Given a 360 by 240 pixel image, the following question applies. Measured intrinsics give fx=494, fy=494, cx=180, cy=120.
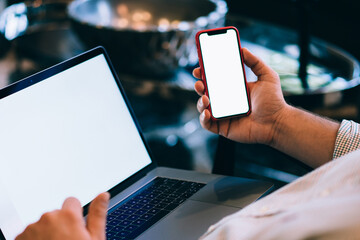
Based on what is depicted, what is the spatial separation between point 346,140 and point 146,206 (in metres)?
0.41

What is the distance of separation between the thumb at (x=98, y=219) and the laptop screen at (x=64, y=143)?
0.22 m

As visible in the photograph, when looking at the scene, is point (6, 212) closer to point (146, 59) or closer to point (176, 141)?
point (146, 59)

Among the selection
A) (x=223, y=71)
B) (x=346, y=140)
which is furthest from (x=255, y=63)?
(x=346, y=140)

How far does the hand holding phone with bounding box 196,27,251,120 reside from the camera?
984mm

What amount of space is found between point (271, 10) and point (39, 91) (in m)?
1.96

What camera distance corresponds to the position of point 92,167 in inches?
35.4

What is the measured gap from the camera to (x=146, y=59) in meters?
1.44

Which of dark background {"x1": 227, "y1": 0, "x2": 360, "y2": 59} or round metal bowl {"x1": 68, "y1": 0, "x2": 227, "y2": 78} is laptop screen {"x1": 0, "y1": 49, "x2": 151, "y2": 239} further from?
dark background {"x1": 227, "y1": 0, "x2": 360, "y2": 59}

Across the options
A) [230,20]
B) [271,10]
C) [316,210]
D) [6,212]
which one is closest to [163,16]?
[230,20]

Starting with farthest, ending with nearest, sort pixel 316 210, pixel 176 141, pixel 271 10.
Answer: pixel 271 10 → pixel 176 141 → pixel 316 210

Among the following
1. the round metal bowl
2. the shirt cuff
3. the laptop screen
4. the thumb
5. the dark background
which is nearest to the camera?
the thumb

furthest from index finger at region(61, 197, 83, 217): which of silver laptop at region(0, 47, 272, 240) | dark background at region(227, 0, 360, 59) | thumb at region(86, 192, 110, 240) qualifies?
dark background at region(227, 0, 360, 59)

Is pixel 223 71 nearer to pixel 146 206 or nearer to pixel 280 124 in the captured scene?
pixel 280 124

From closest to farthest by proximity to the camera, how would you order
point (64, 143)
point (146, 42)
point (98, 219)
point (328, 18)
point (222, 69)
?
point (98, 219) → point (64, 143) → point (222, 69) → point (146, 42) → point (328, 18)
